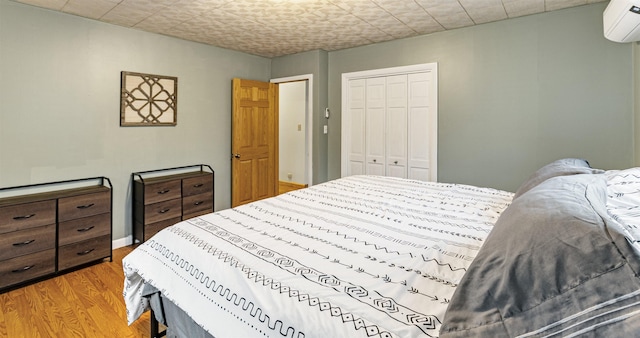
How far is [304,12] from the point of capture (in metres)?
3.13

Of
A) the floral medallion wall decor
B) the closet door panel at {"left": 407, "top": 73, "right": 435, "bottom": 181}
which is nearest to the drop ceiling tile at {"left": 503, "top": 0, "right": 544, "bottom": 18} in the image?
the closet door panel at {"left": 407, "top": 73, "right": 435, "bottom": 181}

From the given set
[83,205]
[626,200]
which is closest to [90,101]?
[83,205]

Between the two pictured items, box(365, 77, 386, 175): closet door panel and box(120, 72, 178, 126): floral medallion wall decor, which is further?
box(365, 77, 386, 175): closet door panel

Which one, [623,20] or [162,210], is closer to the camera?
[623,20]

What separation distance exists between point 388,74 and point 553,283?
12.2ft

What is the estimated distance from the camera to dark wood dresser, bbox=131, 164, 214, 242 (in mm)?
3553

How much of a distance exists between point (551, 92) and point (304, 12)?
2.45 m

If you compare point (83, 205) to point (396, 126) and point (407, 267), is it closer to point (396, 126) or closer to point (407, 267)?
point (407, 267)

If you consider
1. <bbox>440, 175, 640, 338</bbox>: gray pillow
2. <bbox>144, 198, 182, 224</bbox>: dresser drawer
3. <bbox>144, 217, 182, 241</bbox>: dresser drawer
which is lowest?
<bbox>144, 217, 182, 241</bbox>: dresser drawer

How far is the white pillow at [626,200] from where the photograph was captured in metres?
0.99

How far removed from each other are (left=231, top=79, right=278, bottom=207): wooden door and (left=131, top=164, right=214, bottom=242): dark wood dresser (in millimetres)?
618

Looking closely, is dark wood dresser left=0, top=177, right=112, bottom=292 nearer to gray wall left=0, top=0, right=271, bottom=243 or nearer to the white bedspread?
gray wall left=0, top=0, right=271, bottom=243

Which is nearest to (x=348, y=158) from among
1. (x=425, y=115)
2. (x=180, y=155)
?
(x=425, y=115)

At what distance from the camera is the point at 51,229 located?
2.86 metres
